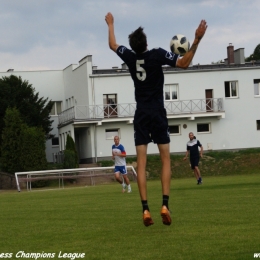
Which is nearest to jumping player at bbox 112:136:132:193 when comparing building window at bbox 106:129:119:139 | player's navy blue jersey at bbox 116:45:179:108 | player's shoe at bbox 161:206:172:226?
player's navy blue jersey at bbox 116:45:179:108

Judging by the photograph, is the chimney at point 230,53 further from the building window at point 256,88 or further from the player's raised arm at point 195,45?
the player's raised arm at point 195,45

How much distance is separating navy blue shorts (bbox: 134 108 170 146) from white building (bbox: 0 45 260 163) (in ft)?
175

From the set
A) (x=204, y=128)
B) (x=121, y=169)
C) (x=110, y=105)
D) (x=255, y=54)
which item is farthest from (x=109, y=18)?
(x=255, y=54)

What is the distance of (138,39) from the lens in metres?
9.52

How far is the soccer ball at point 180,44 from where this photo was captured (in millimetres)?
11117

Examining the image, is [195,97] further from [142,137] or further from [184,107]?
[142,137]

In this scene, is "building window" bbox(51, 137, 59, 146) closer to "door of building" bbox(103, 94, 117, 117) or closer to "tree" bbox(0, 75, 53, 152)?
"tree" bbox(0, 75, 53, 152)

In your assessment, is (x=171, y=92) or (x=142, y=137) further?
(x=171, y=92)

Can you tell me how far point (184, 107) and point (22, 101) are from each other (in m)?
14.7

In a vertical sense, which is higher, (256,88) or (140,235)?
(256,88)

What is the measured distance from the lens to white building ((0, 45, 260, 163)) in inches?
2525

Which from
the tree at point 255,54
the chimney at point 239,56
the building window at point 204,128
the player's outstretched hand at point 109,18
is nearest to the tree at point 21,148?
the building window at point 204,128

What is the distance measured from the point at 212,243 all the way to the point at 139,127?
2.34 metres

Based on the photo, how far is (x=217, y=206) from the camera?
46.6ft
